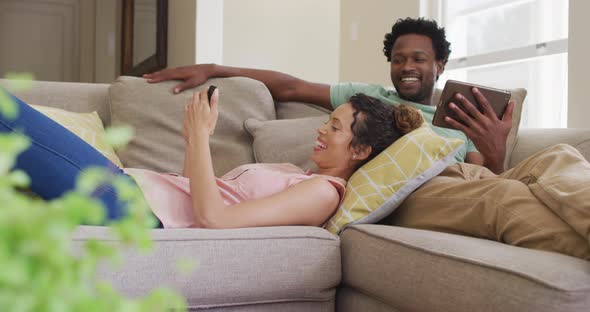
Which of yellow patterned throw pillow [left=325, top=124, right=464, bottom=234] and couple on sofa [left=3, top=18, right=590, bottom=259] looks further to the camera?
yellow patterned throw pillow [left=325, top=124, right=464, bottom=234]

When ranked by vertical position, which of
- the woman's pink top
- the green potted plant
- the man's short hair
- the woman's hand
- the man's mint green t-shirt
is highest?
the man's short hair

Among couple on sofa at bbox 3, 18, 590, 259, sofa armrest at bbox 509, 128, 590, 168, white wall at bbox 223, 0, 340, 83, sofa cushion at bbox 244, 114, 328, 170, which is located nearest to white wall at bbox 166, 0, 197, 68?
white wall at bbox 223, 0, 340, 83

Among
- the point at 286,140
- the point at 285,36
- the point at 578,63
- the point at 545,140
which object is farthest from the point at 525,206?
the point at 285,36

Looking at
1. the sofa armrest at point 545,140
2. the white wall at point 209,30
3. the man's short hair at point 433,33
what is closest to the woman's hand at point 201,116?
the sofa armrest at point 545,140

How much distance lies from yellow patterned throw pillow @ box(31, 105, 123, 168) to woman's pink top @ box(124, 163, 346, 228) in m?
0.29

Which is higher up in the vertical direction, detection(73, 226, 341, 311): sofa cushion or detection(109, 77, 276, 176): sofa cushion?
detection(109, 77, 276, 176): sofa cushion

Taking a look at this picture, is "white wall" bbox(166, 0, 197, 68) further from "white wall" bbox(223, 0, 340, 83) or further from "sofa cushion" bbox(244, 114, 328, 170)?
"sofa cushion" bbox(244, 114, 328, 170)

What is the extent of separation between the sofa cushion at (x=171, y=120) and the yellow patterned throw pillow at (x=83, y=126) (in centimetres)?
11

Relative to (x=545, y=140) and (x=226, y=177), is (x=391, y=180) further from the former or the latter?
(x=545, y=140)

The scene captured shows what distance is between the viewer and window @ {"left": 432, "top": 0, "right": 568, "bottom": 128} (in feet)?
8.97

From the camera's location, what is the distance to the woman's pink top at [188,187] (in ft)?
4.94

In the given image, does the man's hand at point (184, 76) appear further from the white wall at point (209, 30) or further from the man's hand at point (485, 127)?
the white wall at point (209, 30)

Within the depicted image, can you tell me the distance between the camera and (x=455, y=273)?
3.59 feet

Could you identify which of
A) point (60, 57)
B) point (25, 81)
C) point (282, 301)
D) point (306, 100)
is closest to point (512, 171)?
point (282, 301)
